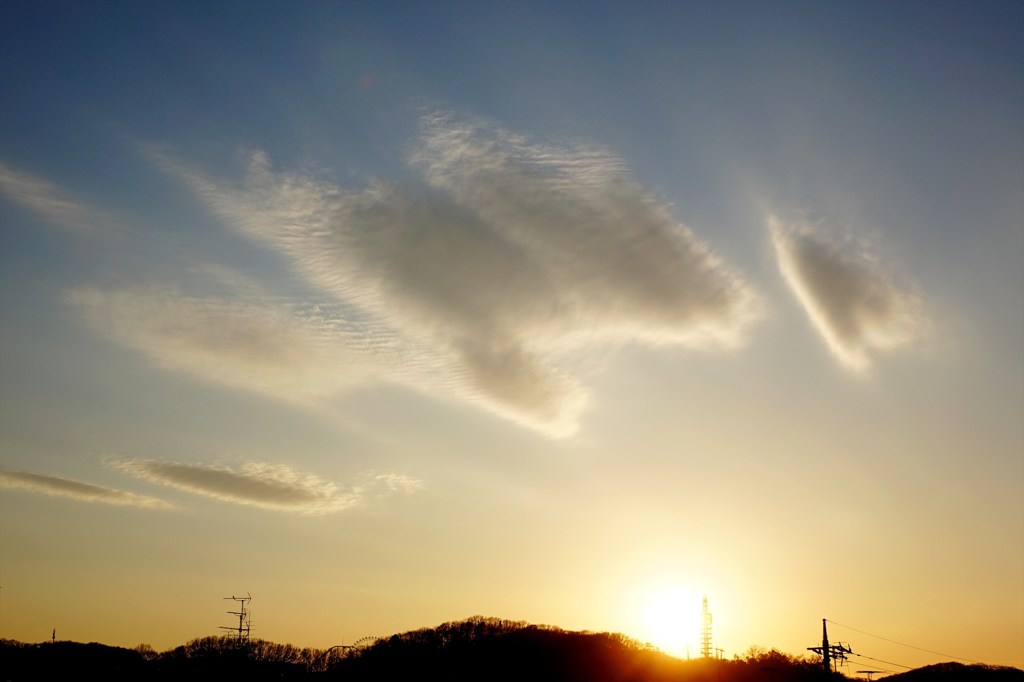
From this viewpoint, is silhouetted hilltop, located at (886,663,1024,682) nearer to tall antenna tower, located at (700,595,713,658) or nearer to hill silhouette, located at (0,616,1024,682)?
hill silhouette, located at (0,616,1024,682)

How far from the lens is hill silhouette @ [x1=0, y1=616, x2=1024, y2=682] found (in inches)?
6156

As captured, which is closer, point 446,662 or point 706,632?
point 706,632

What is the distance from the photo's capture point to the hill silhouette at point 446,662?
156375 mm

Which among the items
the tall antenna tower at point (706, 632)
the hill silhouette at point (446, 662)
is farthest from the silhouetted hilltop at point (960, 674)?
the tall antenna tower at point (706, 632)

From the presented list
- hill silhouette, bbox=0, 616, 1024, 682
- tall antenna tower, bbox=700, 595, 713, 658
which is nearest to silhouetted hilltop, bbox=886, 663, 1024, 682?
hill silhouette, bbox=0, 616, 1024, 682

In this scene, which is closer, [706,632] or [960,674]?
[706,632]

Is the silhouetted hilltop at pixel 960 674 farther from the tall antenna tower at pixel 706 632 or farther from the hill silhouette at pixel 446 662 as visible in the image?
the tall antenna tower at pixel 706 632

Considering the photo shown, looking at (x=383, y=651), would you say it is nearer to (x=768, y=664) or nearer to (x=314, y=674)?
(x=314, y=674)

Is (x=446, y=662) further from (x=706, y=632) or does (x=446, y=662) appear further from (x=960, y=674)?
(x=960, y=674)

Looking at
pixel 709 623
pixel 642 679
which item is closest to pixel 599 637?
pixel 642 679

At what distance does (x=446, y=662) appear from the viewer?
16862cm

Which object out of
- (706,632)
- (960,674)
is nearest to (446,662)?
(706,632)

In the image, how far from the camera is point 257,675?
152750 millimetres

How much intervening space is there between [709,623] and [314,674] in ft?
289
